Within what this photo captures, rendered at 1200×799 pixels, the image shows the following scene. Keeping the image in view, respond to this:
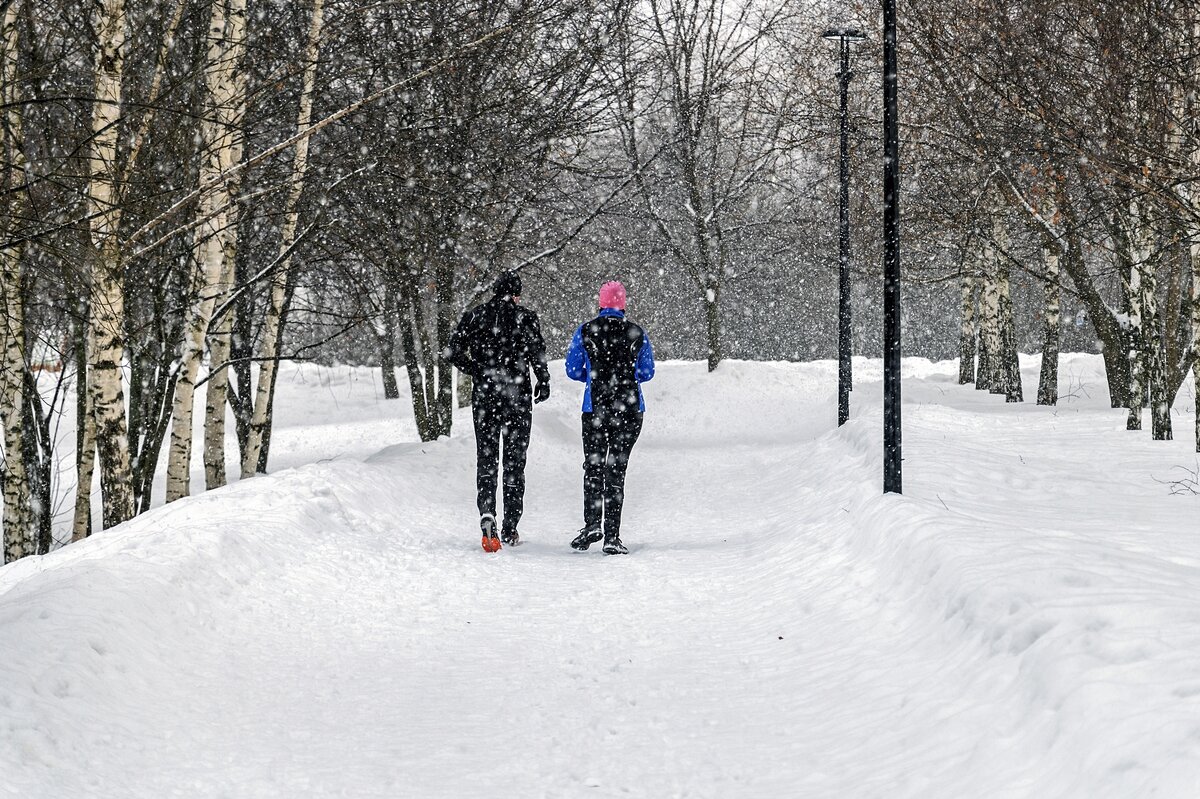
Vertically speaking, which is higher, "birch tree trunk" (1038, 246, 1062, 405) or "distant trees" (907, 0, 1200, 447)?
"distant trees" (907, 0, 1200, 447)

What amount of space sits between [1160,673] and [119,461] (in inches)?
341

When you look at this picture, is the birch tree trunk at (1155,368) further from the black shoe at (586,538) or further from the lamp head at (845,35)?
the black shoe at (586,538)

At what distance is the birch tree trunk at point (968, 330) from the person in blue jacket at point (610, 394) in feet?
59.2

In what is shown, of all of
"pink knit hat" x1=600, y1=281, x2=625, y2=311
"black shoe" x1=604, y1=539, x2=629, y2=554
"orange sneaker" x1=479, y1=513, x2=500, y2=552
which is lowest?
"black shoe" x1=604, y1=539, x2=629, y2=554

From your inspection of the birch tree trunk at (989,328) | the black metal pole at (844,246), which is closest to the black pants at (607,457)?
the black metal pole at (844,246)

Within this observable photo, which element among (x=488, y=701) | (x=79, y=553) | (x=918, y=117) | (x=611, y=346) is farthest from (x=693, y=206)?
(x=488, y=701)

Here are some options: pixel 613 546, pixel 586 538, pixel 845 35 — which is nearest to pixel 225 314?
pixel 586 538

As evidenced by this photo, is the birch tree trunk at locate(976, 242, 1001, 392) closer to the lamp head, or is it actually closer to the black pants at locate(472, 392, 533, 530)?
the lamp head

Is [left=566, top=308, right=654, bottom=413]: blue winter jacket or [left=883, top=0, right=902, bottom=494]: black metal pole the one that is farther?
[left=883, top=0, right=902, bottom=494]: black metal pole

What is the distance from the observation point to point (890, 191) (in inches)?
364

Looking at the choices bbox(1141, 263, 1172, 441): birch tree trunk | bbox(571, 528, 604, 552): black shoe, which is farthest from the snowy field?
bbox(1141, 263, 1172, 441): birch tree trunk

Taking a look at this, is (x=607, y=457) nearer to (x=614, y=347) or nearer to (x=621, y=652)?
(x=614, y=347)

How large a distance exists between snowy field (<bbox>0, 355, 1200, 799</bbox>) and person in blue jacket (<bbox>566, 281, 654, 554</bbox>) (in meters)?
0.52

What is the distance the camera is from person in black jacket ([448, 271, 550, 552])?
28.3ft
